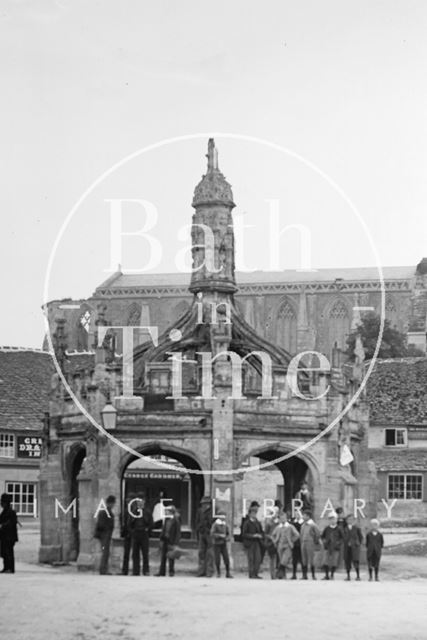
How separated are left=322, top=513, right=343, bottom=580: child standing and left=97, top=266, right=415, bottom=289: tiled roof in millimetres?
106722

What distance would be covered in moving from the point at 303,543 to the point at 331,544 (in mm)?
645

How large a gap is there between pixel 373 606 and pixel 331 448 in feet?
39.2

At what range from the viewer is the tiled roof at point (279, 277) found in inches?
5807

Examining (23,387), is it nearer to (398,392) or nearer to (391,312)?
(398,392)

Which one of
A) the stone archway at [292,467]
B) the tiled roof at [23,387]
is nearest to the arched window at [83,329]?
the tiled roof at [23,387]

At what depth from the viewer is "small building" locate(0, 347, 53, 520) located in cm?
6988

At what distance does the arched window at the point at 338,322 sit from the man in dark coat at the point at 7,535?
107m

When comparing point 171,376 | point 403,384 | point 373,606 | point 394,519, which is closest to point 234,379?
point 171,376

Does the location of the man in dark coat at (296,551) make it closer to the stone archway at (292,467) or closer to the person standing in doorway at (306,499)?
the person standing in doorway at (306,499)

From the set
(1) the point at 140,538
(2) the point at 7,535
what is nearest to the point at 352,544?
(1) the point at 140,538

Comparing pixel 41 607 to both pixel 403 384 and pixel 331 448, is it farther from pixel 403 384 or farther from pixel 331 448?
pixel 403 384

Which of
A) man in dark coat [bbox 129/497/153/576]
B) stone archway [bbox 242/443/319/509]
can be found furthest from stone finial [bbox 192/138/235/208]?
man in dark coat [bbox 129/497/153/576]

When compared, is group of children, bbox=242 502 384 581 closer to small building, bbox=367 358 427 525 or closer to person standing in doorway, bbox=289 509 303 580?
person standing in doorway, bbox=289 509 303 580

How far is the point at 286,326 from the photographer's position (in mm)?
144500
